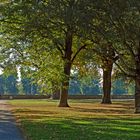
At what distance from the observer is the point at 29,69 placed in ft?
155

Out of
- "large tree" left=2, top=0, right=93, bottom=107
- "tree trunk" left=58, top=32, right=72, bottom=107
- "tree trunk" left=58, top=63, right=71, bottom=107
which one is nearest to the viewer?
"large tree" left=2, top=0, right=93, bottom=107

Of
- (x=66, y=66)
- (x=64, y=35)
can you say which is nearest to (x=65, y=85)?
(x=66, y=66)

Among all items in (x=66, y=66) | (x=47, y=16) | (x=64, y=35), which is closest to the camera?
(x=47, y=16)

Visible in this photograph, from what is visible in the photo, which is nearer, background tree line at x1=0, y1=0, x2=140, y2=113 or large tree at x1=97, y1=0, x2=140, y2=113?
large tree at x1=97, y1=0, x2=140, y2=113

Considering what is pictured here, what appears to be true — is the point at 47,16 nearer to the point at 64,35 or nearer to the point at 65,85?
the point at 64,35

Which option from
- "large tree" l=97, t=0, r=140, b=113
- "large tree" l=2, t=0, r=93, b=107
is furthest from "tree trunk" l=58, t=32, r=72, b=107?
"large tree" l=97, t=0, r=140, b=113

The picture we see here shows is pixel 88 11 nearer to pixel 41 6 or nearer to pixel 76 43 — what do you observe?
pixel 41 6

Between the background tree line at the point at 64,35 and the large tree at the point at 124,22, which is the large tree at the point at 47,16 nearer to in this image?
the background tree line at the point at 64,35

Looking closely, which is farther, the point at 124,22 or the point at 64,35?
the point at 64,35

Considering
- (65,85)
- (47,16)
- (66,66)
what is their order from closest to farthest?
(47,16) < (65,85) < (66,66)

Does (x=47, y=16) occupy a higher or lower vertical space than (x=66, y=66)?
higher

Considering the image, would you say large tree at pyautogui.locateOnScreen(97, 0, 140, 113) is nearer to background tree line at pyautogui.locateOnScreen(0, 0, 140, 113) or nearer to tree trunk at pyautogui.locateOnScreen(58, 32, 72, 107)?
background tree line at pyautogui.locateOnScreen(0, 0, 140, 113)

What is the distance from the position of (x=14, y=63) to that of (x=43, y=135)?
3012 cm

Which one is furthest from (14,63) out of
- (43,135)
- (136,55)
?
(43,135)
